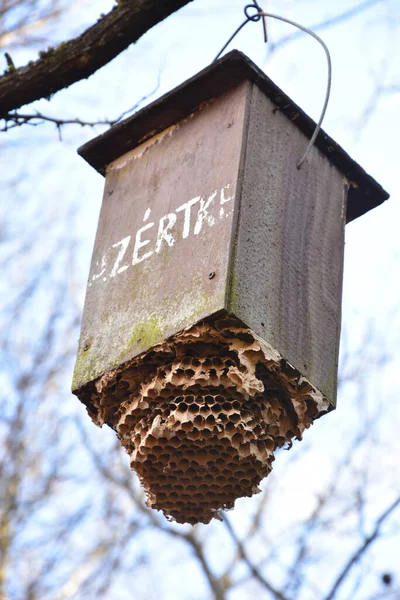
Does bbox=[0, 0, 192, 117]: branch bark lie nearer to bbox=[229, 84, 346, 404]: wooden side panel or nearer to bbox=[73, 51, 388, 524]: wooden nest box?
bbox=[73, 51, 388, 524]: wooden nest box

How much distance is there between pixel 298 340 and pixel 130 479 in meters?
5.25

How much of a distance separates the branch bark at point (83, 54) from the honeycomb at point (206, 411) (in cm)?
90

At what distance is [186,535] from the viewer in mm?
7281

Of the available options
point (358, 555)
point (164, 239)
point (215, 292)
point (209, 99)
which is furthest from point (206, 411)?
point (358, 555)

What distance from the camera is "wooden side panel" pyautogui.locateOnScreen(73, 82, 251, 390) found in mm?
3059

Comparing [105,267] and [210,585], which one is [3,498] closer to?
[210,585]

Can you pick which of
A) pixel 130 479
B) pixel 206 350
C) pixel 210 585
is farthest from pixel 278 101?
pixel 130 479

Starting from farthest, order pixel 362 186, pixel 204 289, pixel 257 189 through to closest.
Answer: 1. pixel 362 186
2. pixel 257 189
3. pixel 204 289

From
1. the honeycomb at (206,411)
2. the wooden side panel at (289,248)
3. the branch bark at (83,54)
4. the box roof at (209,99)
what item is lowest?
the honeycomb at (206,411)

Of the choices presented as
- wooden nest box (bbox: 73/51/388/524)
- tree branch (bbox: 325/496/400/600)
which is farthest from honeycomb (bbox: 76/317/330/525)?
tree branch (bbox: 325/496/400/600)

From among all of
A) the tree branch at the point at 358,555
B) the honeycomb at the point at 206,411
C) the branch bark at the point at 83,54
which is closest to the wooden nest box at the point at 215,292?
the honeycomb at the point at 206,411

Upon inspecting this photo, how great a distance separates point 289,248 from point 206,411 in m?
0.52

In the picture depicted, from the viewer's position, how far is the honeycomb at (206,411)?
2971mm

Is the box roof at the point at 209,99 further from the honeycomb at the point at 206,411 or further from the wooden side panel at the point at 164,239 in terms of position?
the honeycomb at the point at 206,411
